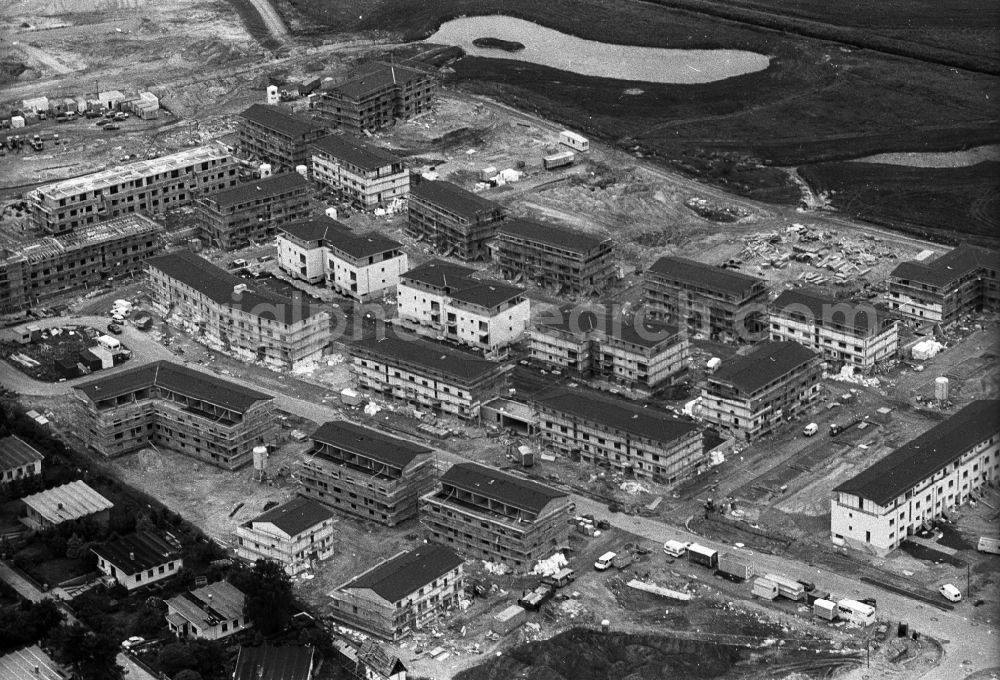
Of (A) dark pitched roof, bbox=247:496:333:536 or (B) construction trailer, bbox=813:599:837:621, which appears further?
(A) dark pitched roof, bbox=247:496:333:536

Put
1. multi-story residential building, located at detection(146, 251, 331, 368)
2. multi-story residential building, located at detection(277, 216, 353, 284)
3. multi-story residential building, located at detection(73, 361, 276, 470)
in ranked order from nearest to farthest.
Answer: multi-story residential building, located at detection(73, 361, 276, 470), multi-story residential building, located at detection(146, 251, 331, 368), multi-story residential building, located at detection(277, 216, 353, 284)

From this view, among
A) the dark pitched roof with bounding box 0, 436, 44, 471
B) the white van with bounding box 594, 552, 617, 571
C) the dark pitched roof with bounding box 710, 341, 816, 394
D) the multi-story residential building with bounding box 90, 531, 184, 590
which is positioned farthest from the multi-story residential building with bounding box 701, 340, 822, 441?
the dark pitched roof with bounding box 0, 436, 44, 471

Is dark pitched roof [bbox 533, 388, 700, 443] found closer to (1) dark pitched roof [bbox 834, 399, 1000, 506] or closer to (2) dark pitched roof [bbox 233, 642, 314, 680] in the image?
(1) dark pitched roof [bbox 834, 399, 1000, 506]

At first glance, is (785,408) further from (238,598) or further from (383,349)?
(238,598)

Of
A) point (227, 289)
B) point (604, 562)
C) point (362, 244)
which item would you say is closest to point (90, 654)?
point (604, 562)

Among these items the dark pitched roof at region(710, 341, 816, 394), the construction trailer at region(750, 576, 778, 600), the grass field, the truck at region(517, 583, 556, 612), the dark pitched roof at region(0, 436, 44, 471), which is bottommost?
the grass field

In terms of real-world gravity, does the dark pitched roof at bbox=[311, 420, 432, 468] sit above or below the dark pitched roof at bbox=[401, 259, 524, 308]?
above
